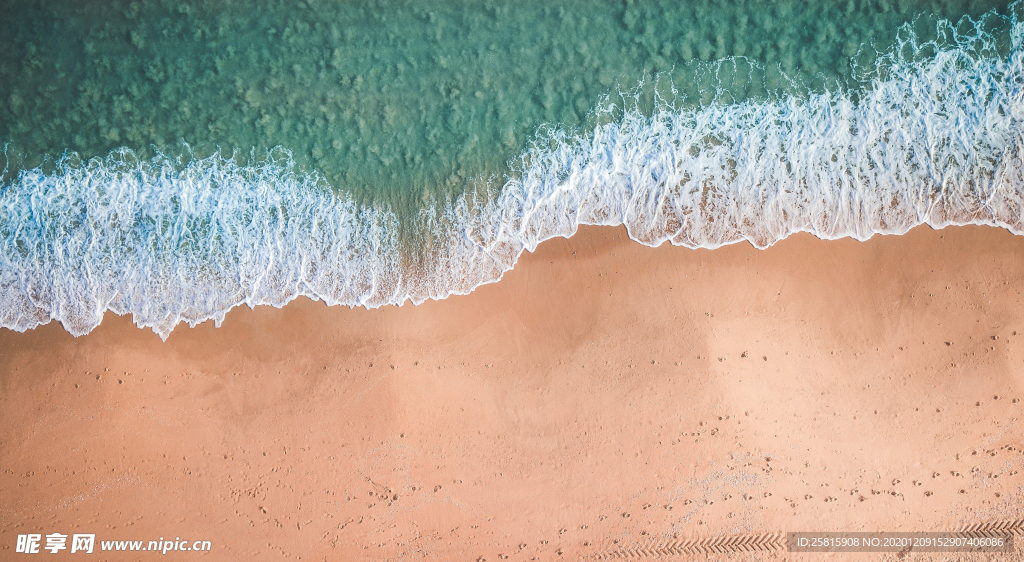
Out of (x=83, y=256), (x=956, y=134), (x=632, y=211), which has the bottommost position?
(x=83, y=256)

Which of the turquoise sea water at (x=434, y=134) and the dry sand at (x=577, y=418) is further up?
the turquoise sea water at (x=434, y=134)

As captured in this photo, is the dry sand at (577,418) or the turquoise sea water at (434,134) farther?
the turquoise sea water at (434,134)

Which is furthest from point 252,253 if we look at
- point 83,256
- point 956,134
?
point 956,134

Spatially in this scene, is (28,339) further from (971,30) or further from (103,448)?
(971,30)

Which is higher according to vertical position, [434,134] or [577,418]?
[434,134]
